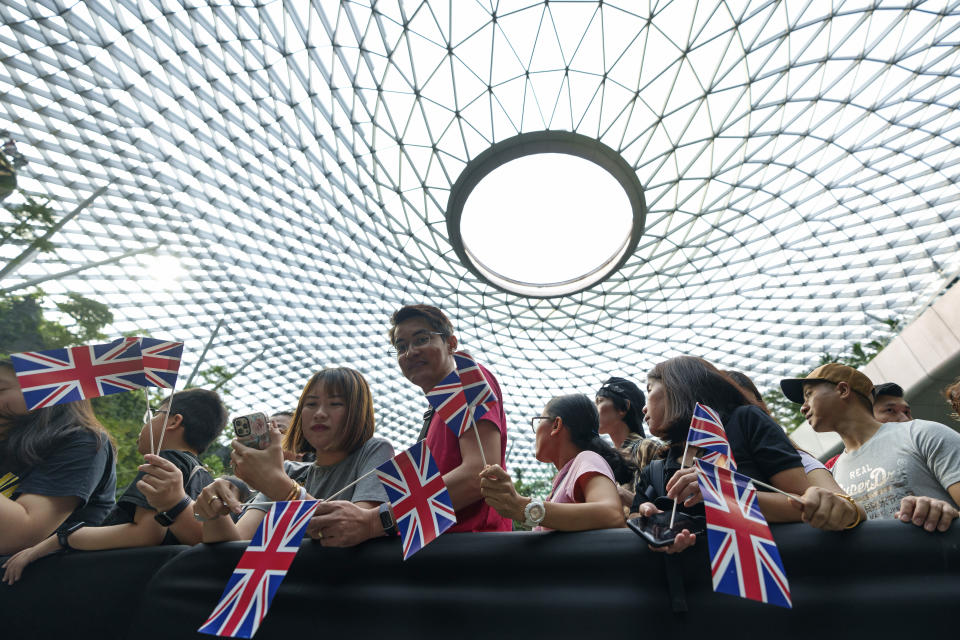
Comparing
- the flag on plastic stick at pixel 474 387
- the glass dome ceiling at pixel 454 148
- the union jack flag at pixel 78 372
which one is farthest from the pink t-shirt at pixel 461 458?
the glass dome ceiling at pixel 454 148

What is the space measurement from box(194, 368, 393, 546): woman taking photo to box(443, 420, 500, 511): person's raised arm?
1.39 ft

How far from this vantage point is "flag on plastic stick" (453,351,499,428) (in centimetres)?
313

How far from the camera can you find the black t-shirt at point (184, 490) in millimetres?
3336

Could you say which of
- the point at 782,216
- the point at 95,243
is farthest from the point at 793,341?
the point at 95,243

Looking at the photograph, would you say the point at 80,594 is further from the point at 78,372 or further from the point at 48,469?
the point at 78,372

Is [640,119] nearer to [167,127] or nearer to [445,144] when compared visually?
[445,144]

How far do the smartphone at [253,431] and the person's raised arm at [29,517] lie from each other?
1.71 meters

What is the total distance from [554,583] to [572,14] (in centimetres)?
2326

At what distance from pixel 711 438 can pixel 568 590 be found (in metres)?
1.05

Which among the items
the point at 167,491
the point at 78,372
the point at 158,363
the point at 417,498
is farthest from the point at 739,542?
the point at 78,372

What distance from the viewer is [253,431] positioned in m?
2.98

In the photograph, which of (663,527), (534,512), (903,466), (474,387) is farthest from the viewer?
(903,466)

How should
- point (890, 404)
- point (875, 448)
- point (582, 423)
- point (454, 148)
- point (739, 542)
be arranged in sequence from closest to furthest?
point (739, 542) → point (875, 448) → point (582, 423) → point (890, 404) → point (454, 148)

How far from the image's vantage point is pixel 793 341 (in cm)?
3412
